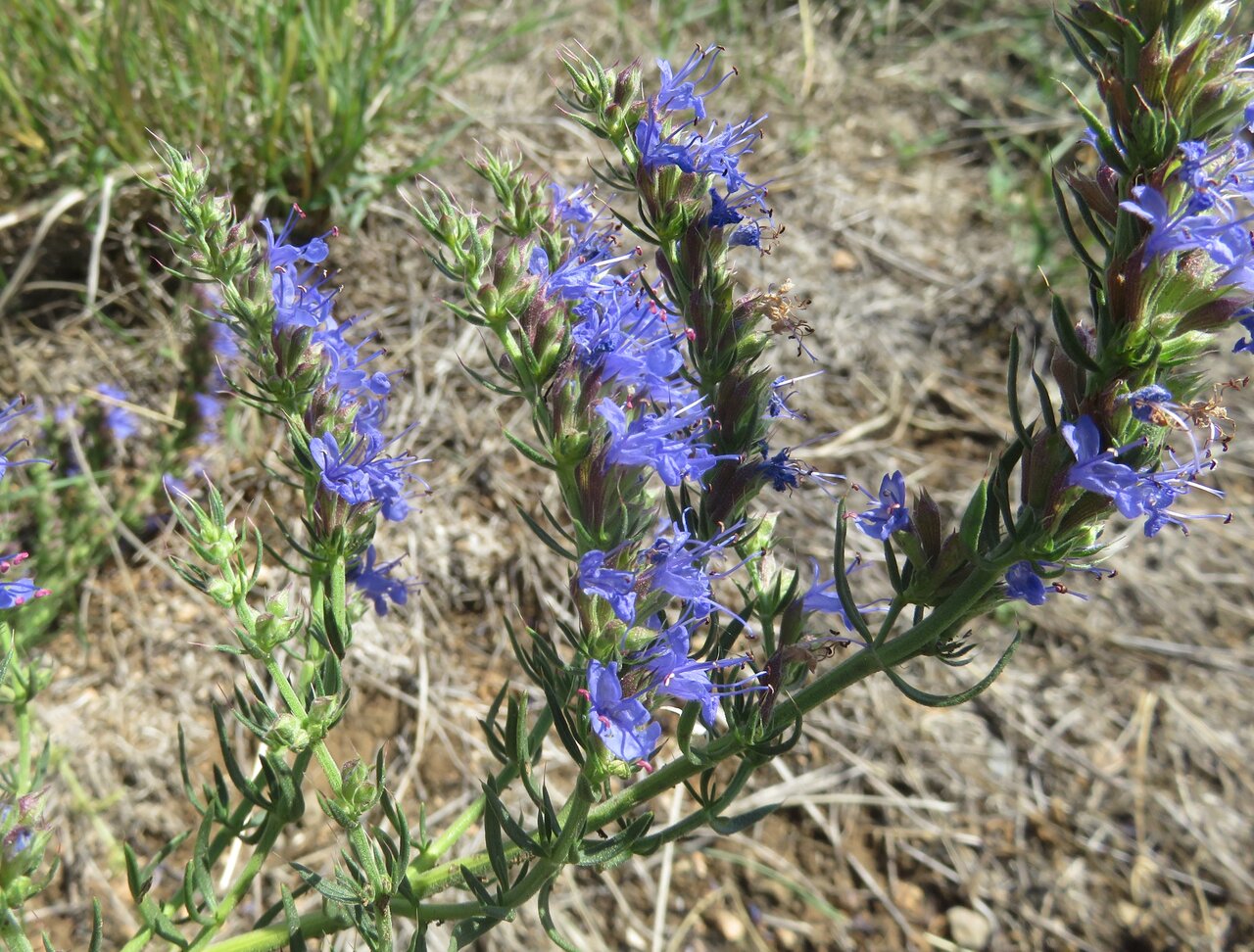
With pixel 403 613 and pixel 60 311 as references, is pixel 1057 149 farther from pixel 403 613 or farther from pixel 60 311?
pixel 60 311

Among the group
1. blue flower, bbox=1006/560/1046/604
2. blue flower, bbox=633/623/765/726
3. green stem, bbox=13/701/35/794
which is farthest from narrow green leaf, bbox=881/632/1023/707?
green stem, bbox=13/701/35/794

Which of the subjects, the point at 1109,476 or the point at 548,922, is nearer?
the point at 1109,476

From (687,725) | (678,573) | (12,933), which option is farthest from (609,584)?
(12,933)

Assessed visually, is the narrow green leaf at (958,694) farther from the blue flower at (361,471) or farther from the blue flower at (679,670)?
the blue flower at (361,471)

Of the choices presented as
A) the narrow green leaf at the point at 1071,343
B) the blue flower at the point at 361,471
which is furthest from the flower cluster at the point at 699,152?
the blue flower at the point at 361,471

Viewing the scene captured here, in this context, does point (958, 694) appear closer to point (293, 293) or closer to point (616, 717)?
point (616, 717)

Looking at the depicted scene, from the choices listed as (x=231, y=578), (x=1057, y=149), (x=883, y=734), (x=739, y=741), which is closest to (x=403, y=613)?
(x=883, y=734)

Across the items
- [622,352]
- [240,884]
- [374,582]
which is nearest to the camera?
[622,352]

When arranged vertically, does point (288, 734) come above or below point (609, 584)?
below
